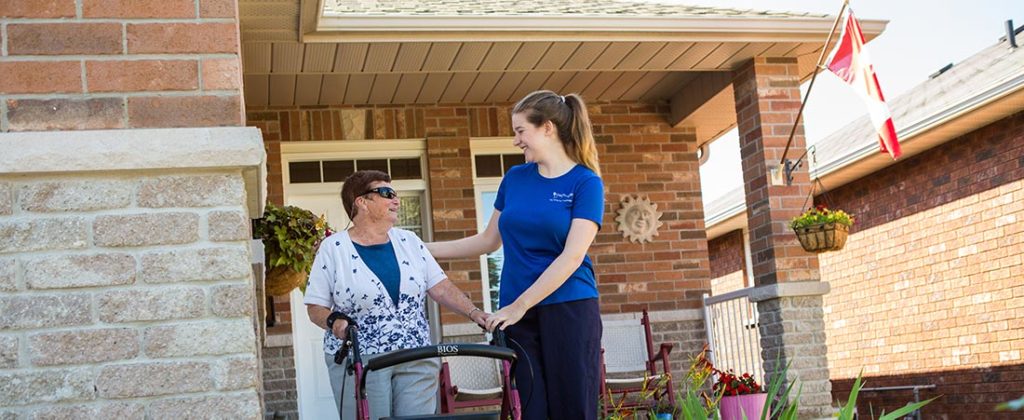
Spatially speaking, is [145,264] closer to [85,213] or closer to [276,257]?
[85,213]

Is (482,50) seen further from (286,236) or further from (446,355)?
(446,355)

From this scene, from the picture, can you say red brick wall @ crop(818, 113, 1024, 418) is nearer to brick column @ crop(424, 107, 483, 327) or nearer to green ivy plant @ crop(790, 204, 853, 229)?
green ivy plant @ crop(790, 204, 853, 229)

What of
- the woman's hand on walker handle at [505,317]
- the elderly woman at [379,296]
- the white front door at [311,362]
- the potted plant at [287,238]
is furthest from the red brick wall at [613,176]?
the woman's hand on walker handle at [505,317]

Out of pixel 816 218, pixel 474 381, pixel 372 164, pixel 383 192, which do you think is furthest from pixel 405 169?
pixel 383 192

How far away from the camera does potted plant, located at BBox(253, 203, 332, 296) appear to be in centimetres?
517

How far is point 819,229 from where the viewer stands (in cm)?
720

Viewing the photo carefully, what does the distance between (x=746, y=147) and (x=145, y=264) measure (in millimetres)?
5309

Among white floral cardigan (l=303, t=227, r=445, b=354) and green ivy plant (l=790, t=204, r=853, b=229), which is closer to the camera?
white floral cardigan (l=303, t=227, r=445, b=354)

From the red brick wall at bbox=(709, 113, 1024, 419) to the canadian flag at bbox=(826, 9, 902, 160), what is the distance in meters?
2.25

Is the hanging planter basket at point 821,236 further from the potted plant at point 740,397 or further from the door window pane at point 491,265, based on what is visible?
the door window pane at point 491,265

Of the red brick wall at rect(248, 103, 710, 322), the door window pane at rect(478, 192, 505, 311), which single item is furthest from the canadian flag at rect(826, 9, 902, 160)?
the door window pane at rect(478, 192, 505, 311)

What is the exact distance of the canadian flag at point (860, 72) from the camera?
6945mm

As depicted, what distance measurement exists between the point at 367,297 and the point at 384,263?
5.7 inches

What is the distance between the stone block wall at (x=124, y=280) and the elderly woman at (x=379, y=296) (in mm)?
353
